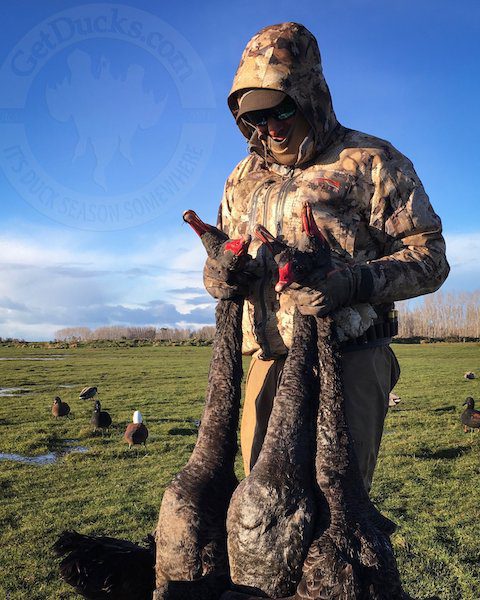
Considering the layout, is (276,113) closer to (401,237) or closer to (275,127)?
(275,127)

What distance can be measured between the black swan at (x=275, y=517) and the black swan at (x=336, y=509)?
0.07 metres

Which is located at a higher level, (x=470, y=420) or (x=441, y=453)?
(x=470, y=420)

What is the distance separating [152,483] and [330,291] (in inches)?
389

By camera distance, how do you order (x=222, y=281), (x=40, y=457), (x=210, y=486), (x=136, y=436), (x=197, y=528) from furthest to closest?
(x=136, y=436) → (x=40, y=457) → (x=222, y=281) → (x=210, y=486) → (x=197, y=528)

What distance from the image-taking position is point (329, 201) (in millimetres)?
3547

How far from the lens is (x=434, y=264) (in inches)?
137

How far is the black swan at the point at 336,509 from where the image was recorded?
8.36 feet

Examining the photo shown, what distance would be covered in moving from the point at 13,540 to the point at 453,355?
45121 millimetres

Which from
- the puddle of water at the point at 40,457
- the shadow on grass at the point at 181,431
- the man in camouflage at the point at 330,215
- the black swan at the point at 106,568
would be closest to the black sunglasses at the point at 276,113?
the man in camouflage at the point at 330,215

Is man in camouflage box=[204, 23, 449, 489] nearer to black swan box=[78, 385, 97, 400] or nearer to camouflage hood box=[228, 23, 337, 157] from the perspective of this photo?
camouflage hood box=[228, 23, 337, 157]

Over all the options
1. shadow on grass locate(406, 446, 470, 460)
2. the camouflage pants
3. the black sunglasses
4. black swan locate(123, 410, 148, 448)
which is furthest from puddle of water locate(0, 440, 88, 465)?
the black sunglasses

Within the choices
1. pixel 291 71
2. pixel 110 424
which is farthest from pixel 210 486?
pixel 110 424

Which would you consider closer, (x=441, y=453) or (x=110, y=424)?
(x=441, y=453)

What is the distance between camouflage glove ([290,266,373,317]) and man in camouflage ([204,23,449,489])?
0.21 meters
